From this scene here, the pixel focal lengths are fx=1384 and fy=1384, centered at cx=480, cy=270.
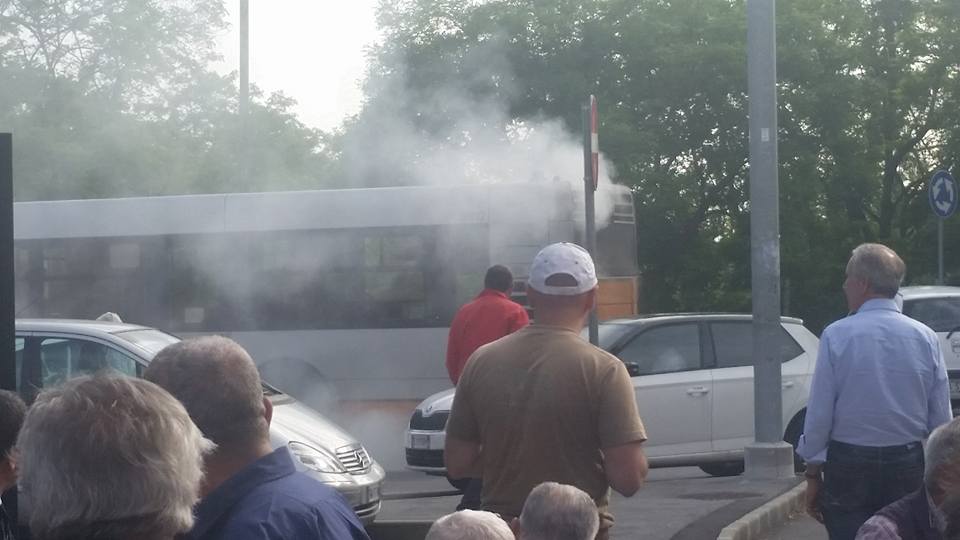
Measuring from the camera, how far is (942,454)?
3580 mm

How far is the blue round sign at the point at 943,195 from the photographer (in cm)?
1848

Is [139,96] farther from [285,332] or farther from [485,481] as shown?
[485,481]

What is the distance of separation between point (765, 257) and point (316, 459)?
441 cm

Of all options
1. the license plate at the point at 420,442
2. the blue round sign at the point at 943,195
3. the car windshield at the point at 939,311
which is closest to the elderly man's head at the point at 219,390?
the license plate at the point at 420,442

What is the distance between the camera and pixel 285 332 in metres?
15.7

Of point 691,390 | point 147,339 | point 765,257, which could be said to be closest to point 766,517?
point 765,257

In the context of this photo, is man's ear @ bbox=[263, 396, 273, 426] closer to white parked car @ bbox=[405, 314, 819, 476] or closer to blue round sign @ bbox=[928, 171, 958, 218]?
white parked car @ bbox=[405, 314, 819, 476]

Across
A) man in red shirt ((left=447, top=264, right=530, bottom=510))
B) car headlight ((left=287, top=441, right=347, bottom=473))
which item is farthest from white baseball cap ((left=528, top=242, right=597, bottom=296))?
man in red shirt ((left=447, top=264, right=530, bottom=510))

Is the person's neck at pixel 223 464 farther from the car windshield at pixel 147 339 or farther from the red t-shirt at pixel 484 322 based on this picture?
the red t-shirt at pixel 484 322

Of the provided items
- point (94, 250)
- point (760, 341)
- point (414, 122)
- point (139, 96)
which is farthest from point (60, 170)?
point (760, 341)

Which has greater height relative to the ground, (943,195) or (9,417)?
(943,195)

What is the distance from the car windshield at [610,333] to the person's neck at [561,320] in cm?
791

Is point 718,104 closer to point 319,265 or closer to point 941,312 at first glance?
point 941,312

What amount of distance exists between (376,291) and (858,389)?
34.9 feet
